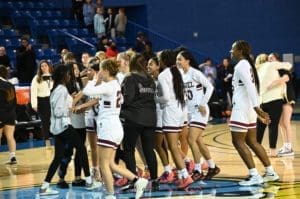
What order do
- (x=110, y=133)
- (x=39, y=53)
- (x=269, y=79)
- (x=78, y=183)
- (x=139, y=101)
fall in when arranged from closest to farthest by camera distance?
(x=110, y=133)
(x=139, y=101)
(x=78, y=183)
(x=269, y=79)
(x=39, y=53)

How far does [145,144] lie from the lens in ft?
34.5

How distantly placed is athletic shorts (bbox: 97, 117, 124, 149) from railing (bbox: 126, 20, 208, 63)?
15.7 m

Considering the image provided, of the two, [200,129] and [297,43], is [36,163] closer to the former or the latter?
[200,129]

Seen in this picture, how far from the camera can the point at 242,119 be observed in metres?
10.5

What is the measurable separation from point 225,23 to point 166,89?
16.6 m

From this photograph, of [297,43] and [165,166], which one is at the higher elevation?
[297,43]

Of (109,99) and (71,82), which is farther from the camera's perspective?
(71,82)

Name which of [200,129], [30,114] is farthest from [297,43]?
[200,129]

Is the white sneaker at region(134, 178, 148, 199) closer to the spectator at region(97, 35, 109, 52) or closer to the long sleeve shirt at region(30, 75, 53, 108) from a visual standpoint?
the long sleeve shirt at region(30, 75, 53, 108)

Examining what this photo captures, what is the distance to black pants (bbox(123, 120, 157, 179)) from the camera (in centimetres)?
1032

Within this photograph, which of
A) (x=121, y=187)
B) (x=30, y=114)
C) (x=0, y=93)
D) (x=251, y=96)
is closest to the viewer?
(x=251, y=96)

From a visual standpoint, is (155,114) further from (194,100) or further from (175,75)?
(194,100)

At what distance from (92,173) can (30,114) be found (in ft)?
23.7

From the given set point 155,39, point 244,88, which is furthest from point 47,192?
point 155,39
